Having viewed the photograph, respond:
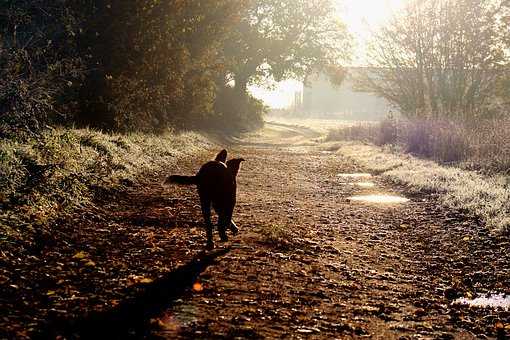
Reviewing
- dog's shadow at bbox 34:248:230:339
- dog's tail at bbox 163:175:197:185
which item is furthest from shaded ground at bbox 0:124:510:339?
dog's tail at bbox 163:175:197:185

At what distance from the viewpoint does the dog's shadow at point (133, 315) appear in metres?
3.89

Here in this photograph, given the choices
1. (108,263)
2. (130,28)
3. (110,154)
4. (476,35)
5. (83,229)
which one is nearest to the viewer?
(108,263)

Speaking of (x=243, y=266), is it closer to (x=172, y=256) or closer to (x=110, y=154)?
(x=172, y=256)

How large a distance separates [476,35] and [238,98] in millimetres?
21128

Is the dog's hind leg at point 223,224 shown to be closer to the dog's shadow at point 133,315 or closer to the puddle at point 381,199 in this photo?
the dog's shadow at point 133,315

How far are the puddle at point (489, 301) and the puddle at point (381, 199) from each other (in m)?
5.97

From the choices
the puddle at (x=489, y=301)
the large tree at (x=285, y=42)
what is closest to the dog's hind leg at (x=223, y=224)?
the puddle at (x=489, y=301)

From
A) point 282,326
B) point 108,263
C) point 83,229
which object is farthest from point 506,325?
point 83,229

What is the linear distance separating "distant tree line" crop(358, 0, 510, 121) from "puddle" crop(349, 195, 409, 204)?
38.0 ft

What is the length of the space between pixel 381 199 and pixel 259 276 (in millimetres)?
6991

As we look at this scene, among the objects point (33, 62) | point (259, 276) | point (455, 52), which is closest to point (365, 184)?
point (33, 62)

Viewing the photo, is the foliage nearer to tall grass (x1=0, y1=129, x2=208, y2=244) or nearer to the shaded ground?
tall grass (x1=0, y1=129, x2=208, y2=244)

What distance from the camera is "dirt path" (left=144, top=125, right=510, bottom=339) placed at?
14.6ft

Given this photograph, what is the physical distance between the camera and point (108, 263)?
5.91 m
